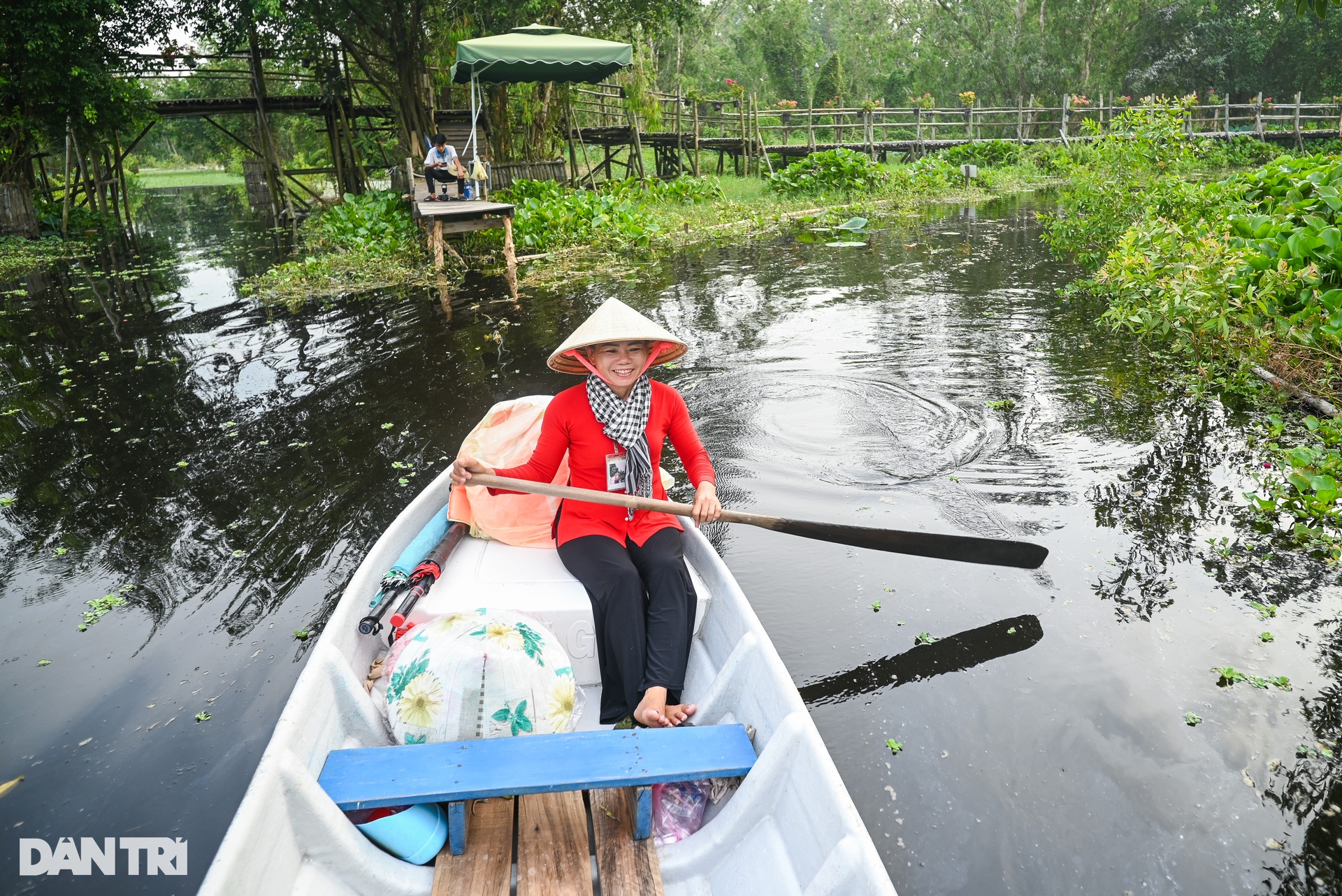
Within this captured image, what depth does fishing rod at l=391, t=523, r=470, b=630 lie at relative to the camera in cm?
288

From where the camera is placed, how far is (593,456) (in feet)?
10.5

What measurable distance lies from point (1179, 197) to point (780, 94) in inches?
1210

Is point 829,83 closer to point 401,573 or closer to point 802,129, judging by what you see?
point 802,129

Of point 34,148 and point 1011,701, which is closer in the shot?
point 1011,701

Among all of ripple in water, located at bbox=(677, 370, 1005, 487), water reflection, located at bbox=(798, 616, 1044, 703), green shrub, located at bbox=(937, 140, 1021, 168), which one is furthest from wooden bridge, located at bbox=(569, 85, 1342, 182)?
water reflection, located at bbox=(798, 616, 1044, 703)

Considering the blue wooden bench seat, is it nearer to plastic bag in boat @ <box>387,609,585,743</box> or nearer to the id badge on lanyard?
plastic bag in boat @ <box>387,609,585,743</box>

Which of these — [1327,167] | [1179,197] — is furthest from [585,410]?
[1179,197]

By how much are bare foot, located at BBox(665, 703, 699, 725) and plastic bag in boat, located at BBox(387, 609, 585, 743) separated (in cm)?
29

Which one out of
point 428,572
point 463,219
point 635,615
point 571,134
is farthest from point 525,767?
point 571,134

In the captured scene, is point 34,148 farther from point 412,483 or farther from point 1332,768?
point 1332,768

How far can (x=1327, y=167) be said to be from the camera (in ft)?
19.8

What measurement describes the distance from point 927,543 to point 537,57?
400 inches

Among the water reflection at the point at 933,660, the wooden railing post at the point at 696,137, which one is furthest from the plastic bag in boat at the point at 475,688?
the wooden railing post at the point at 696,137

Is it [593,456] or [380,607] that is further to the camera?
[593,456]
